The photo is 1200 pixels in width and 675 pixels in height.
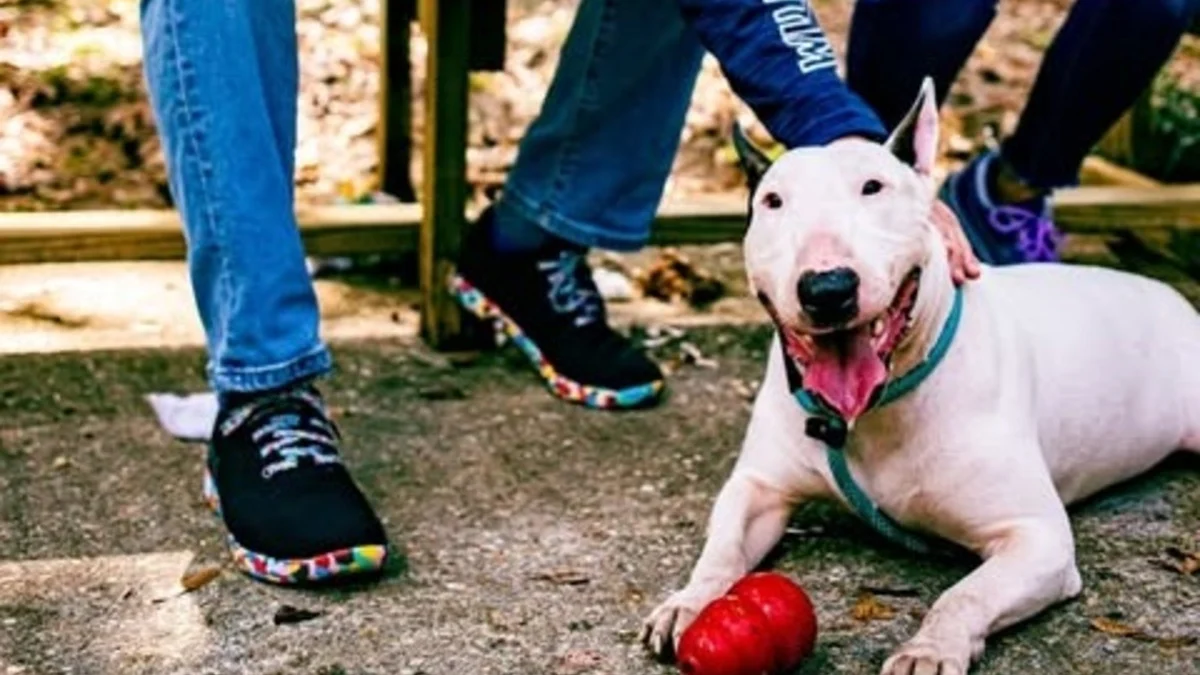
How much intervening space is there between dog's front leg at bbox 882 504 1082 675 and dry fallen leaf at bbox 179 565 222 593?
2.58 ft

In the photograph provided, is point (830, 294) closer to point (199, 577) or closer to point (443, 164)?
point (199, 577)

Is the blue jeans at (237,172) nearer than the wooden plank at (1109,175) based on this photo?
Yes

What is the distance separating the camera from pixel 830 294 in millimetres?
1955

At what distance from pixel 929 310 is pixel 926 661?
383 millimetres

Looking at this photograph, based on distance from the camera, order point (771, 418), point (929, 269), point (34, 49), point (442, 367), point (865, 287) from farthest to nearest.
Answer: point (34, 49) → point (442, 367) → point (771, 418) → point (929, 269) → point (865, 287)

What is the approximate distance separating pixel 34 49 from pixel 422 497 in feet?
7.84

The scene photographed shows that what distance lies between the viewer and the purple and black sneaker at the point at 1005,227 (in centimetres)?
313

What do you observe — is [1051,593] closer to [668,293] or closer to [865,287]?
[865,287]

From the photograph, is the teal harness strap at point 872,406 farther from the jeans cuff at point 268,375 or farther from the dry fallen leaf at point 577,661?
the jeans cuff at point 268,375

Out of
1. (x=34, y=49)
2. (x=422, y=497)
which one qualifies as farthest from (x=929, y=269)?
(x=34, y=49)

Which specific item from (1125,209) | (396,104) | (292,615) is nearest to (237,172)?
(292,615)

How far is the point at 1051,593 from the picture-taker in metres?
2.21

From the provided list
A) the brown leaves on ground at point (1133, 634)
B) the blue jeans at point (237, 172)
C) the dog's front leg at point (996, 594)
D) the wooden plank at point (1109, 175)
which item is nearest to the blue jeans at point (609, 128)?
the blue jeans at point (237, 172)

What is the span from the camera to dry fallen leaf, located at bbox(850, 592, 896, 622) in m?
2.24
